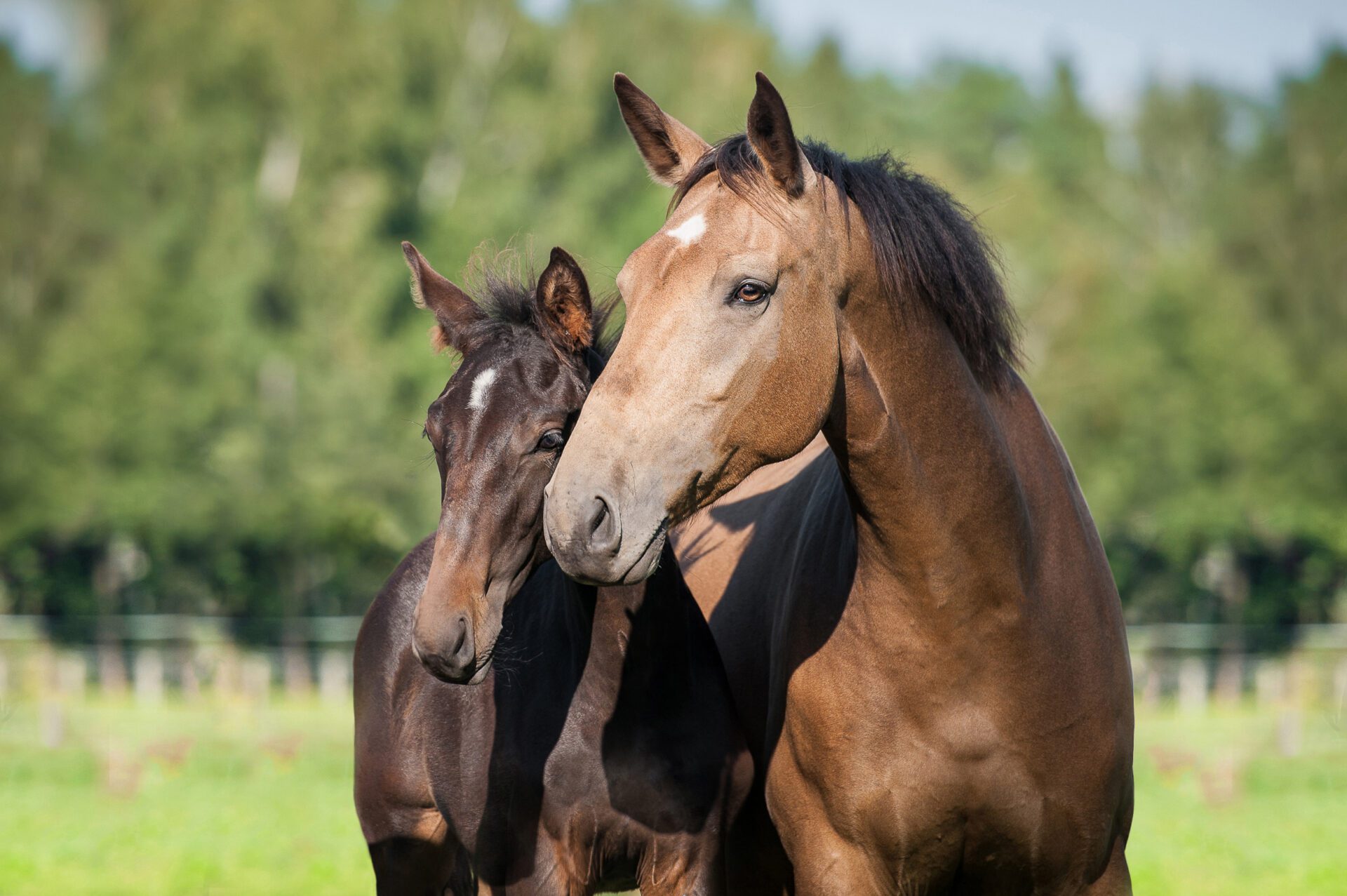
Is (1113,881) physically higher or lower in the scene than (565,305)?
lower

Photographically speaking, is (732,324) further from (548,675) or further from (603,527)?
(548,675)

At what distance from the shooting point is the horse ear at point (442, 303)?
13.4ft

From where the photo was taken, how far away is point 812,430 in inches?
116

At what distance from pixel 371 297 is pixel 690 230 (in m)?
22.7

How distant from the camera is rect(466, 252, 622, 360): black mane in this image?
3922 mm

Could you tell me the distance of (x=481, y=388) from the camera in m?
3.60

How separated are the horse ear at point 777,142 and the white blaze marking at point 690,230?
19cm

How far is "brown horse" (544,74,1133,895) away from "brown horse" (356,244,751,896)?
332mm

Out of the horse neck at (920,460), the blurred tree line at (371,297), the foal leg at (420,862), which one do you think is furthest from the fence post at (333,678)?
the horse neck at (920,460)

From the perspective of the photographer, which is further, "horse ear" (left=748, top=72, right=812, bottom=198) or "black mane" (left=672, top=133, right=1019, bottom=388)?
"black mane" (left=672, top=133, right=1019, bottom=388)

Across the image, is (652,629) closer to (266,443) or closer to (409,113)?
(266,443)

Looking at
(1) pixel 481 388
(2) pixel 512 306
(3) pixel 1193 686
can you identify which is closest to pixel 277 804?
(2) pixel 512 306

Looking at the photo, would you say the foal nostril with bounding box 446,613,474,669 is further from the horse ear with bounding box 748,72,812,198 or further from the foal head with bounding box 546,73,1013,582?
the horse ear with bounding box 748,72,812,198

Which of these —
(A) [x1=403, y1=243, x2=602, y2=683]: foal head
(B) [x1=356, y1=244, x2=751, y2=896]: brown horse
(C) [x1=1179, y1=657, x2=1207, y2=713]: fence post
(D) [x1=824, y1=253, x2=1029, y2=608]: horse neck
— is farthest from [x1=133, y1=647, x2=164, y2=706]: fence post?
(D) [x1=824, y1=253, x2=1029, y2=608]: horse neck
